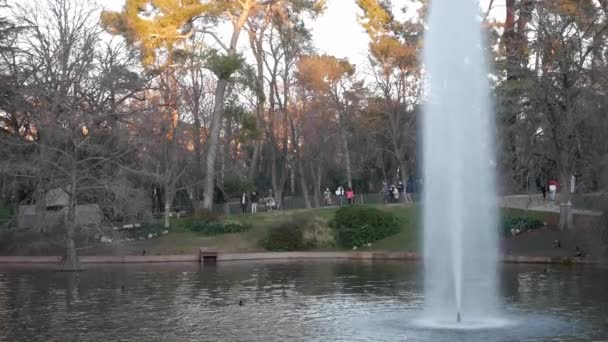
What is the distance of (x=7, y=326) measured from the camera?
2016 cm

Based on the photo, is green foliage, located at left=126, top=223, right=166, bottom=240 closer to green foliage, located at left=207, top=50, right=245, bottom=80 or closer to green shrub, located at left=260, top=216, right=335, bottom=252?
green shrub, located at left=260, top=216, right=335, bottom=252

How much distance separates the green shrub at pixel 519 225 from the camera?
140 ft

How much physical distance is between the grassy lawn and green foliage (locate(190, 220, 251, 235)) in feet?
1.28

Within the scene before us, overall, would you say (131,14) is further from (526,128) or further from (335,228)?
(526,128)

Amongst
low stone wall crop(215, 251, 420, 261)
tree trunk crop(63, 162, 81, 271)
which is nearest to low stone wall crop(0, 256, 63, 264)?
tree trunk crop(63, 162, 81, 271)

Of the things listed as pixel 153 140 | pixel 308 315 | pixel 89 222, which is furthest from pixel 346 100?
pixel 308 315

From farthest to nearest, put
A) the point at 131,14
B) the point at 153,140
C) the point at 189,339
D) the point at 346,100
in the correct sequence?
the point at 346,100
the point at 131,14
the point at 153,140
the point at 189,339

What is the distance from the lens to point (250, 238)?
152 feet

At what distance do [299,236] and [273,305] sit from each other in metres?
21.4

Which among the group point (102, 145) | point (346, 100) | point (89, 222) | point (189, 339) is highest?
point (346, 100)

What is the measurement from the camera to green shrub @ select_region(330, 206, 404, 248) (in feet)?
148

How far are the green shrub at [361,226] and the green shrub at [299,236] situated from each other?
64cm

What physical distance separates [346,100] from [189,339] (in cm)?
5058

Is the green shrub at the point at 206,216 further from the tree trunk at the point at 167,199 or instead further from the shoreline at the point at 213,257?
→ the shoreline at the point at 213,257
